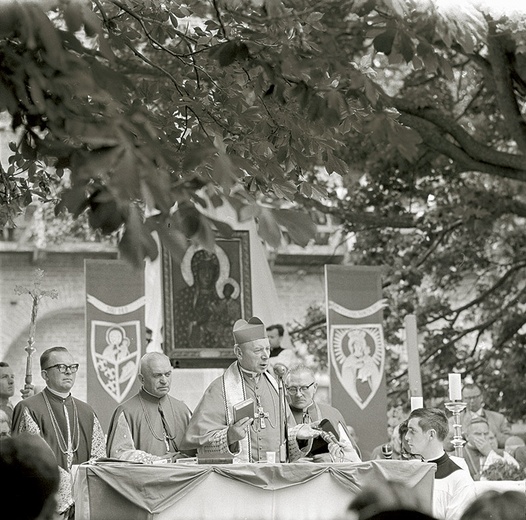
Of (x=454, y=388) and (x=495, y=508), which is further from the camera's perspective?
(x=454, y=388)

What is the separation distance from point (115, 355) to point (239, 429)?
509 centimetres

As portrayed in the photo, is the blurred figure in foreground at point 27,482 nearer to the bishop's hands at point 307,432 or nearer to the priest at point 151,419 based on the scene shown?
the bishop's hands at point 307,432

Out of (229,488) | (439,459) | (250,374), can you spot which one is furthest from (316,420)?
(229,488)

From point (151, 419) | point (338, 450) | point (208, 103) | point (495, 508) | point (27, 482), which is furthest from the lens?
point (151, 419)

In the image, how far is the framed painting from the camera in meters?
14.0

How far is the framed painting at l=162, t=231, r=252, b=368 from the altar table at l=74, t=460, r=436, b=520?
674cm

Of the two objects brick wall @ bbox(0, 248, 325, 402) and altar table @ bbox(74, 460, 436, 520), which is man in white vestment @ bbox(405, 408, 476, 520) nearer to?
altar table @ bbox(74, 460, 436, 520)

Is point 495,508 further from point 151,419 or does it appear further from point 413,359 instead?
point 413,359

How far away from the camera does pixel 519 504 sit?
337 cm

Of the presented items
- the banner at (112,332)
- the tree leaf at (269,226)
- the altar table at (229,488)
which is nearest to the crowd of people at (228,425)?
the altar table at (229,488)

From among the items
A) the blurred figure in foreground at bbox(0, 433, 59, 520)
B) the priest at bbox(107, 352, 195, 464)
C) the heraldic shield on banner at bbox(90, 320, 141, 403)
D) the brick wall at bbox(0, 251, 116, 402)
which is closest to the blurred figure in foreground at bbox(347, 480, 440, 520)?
the blurred figure in foreground at bbox(0, 433, 59, 520)

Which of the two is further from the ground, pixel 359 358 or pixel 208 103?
pixel 208 103

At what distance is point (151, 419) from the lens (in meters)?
8.73

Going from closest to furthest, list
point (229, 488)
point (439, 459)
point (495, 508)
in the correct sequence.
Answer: point (495, 508)
point (229, 488)
point (439, 459)
